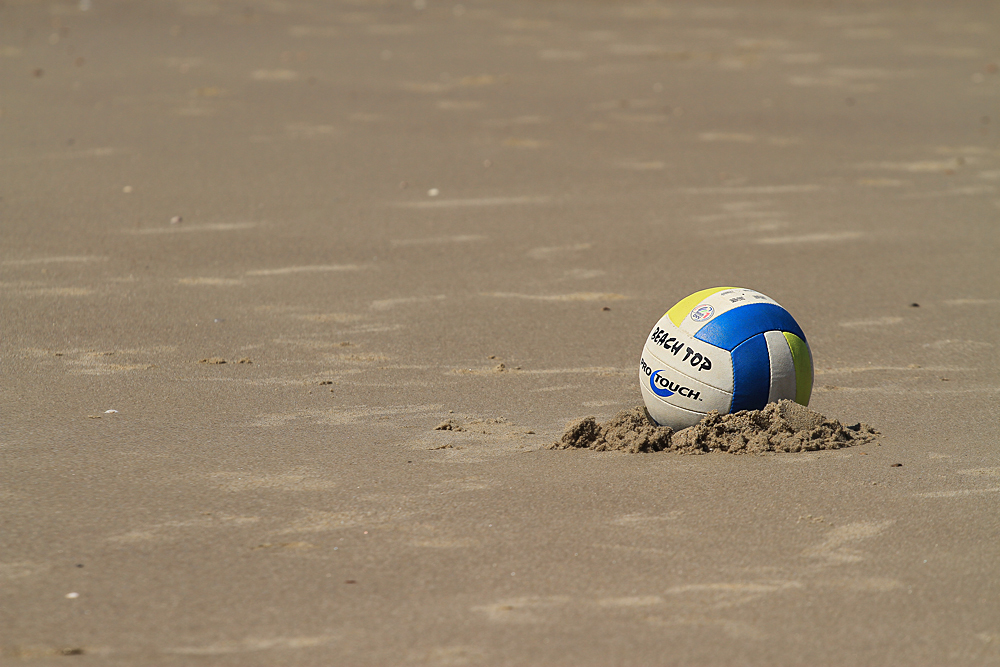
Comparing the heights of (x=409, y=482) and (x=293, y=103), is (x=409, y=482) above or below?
below

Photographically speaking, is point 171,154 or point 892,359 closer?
point 892,359

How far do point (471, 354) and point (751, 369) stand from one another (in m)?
2.34

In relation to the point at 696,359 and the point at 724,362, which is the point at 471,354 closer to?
the point at 696,359

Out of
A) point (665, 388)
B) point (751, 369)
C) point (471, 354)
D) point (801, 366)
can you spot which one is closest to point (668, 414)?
point (665, 388)

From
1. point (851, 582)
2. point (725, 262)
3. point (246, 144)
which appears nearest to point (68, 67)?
point (246, 144)

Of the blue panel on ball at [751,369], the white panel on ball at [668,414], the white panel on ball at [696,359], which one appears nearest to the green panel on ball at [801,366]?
the blue panel on ball at [751,369]

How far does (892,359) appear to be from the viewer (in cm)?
773

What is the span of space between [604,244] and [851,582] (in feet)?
20.0

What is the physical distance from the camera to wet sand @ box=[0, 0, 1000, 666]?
4402 mm

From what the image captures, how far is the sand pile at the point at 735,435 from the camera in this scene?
600cm

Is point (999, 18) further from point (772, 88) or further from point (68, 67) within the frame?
point (68, 67)

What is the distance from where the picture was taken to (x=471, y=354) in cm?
781

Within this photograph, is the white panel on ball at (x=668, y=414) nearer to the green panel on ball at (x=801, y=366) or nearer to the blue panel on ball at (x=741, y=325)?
the blue panel on ball at (x=741, y=325)

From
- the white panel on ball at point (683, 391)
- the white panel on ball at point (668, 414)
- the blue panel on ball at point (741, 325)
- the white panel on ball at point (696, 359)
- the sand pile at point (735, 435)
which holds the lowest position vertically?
the sand pile at point (735, 435)
